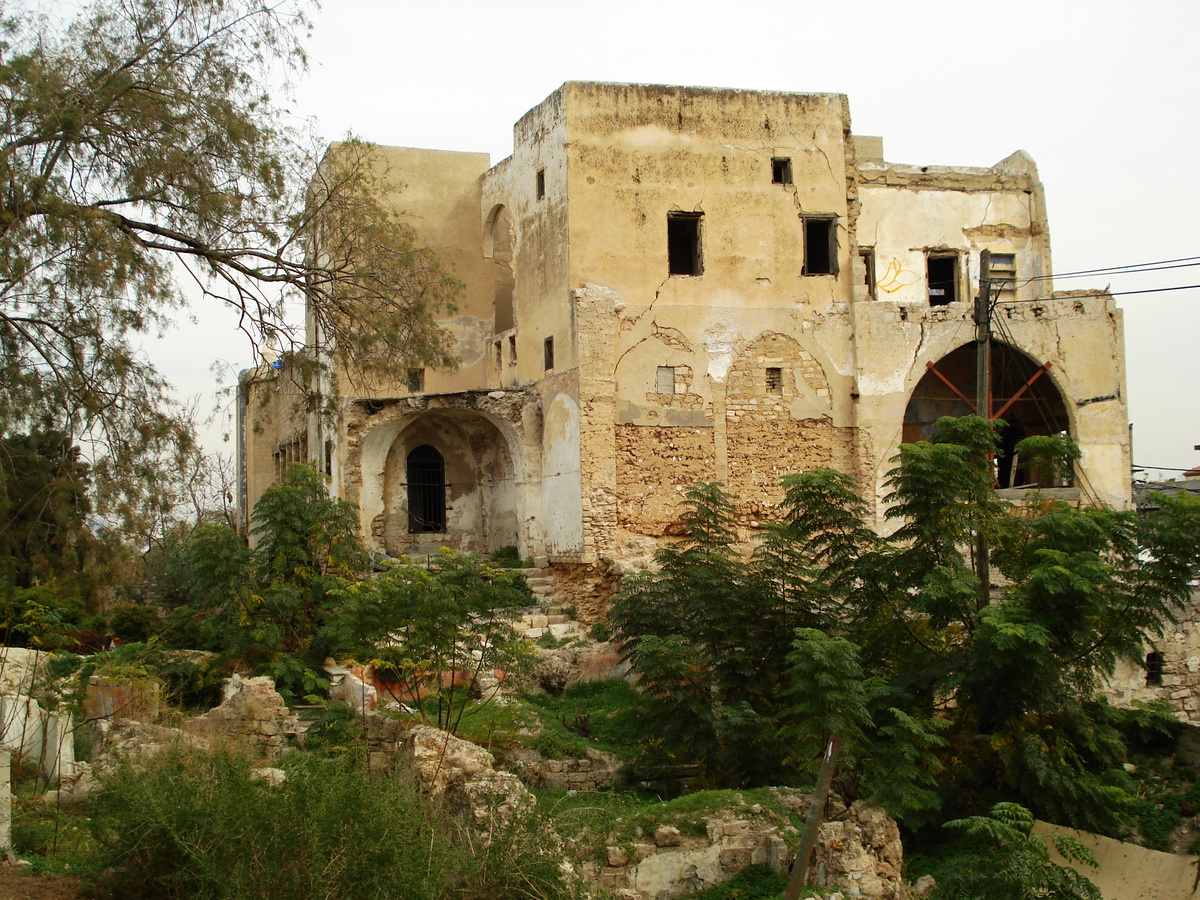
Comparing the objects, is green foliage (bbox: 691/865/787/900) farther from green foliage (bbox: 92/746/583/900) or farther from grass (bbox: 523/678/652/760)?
grass (bbox: 523/678/652/760)

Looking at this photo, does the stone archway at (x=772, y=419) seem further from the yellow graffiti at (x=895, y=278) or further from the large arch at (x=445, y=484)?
the yellow graffiti at (x=895, y=278)

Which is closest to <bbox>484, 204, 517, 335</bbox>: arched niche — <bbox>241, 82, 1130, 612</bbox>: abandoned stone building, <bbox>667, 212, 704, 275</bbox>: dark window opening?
<bbox>241, 82, 1130, 612</bbox>: abandoned stone building

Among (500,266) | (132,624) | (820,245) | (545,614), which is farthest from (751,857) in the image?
(500,266)

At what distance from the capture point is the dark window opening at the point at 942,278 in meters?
25.2

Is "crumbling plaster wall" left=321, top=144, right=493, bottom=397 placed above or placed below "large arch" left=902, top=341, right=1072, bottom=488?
above

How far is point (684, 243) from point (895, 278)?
5.87 meters

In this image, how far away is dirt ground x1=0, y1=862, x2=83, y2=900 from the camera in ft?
26.3

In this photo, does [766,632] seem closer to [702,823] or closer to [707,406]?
[702,823]

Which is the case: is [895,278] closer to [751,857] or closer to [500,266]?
[500,266]

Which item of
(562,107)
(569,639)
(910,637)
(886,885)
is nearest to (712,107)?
(562,107)

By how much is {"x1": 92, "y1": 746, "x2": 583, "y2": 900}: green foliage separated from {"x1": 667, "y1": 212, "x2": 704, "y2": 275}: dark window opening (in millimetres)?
13524

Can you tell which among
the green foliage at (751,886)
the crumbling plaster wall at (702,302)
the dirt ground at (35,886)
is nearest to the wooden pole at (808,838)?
the green foliage at (751,886)

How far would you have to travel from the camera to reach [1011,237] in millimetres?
24703

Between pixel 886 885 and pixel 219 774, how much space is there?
5.38 metres
